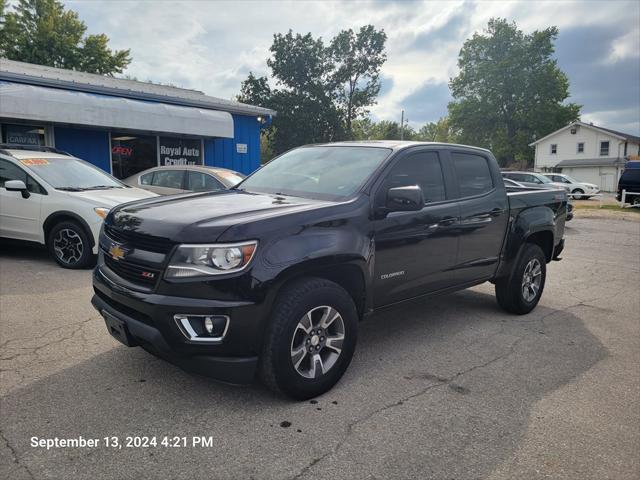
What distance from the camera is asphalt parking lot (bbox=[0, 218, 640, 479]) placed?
2518 mm

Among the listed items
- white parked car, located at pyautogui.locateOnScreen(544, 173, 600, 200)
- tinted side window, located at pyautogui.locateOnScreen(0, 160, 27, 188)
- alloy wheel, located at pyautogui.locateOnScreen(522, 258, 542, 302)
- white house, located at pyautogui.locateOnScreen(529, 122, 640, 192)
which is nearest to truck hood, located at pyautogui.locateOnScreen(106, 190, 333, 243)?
alloy wheel, located at pyautogui.locateOnScreen(522, 258, 542, 302)

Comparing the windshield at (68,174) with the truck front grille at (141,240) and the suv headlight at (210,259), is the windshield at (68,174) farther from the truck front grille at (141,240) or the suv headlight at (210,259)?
the suv headlight at (210,259)

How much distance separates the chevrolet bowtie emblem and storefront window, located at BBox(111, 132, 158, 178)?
1049 cm

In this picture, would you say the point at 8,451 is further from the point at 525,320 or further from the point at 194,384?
the point at 525,320

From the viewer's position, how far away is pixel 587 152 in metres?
48.8

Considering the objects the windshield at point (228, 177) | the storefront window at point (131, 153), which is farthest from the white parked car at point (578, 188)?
the windshield at point (228, 177)

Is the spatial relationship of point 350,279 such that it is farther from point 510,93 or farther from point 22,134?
point 510,93

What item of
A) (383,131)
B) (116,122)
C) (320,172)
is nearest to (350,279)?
(320,172)

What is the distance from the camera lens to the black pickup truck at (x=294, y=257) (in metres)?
2.78

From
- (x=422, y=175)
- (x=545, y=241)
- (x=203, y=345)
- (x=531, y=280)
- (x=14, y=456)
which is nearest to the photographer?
(x=14, y=456)

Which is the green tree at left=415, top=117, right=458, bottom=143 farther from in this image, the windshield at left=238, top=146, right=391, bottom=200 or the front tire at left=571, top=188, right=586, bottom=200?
the windshield at left=238, top=146, right=391, bottom=200

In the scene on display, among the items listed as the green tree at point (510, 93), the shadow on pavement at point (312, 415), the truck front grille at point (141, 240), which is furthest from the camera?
the green tree at point (510, 93)

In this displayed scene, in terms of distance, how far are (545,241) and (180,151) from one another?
11.4m

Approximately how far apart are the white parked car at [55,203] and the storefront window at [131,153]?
541 centimetres
